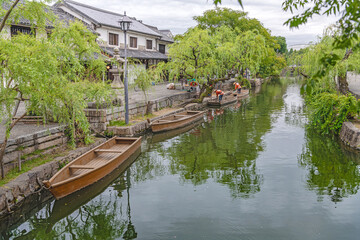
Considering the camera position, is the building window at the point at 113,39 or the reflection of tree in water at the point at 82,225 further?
the building window at the point at 113,39

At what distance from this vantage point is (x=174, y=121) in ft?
56.4

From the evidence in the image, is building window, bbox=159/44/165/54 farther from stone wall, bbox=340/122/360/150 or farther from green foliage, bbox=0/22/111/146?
green foliage, bbox=0/22/111/146

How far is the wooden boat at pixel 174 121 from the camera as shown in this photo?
16.5 m

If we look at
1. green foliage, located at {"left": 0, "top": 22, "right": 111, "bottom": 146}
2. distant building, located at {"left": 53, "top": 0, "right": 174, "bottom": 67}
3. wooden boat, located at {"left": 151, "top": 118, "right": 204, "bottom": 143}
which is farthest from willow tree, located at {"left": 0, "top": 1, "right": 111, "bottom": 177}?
distant building, located at {"left": 53, "top": 0, "right": 174, "bottom": 67}

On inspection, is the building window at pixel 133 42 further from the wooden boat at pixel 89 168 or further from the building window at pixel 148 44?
the wooden boat at pixel 89 168

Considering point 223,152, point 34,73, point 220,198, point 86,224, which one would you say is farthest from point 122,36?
point 86,224

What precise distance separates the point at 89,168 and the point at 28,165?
5.90ft

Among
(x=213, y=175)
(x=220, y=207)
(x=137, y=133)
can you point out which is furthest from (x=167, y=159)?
(x=220, y=207)

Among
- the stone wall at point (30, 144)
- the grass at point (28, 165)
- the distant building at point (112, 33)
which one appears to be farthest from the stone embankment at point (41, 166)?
the distant building at point (112, 33)

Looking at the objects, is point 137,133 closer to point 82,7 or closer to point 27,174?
point 27,174

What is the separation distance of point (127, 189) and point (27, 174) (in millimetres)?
2951

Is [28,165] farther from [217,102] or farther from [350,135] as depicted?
[217,102]

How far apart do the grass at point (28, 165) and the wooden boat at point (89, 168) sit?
3.32 ft

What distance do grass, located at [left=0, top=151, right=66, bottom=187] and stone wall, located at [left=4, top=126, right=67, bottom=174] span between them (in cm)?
15
